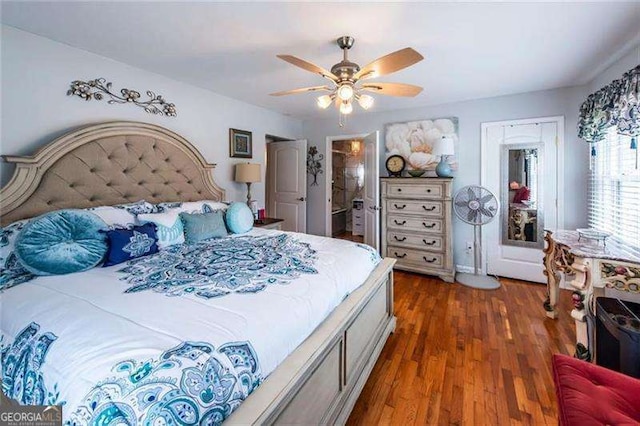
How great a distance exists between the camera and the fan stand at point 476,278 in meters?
3.38

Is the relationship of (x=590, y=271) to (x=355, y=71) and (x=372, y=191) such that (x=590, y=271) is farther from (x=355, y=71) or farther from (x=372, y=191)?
(x=372, y=191)

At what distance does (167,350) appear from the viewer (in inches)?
33.7

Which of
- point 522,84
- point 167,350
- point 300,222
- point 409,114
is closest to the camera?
point 167,350

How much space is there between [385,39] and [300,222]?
118 inches

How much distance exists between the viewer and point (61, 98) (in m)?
2.16

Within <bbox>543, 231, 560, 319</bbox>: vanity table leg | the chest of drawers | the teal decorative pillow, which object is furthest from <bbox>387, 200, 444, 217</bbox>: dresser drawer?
the teal decorative pillow

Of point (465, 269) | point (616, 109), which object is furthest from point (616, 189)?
point (465, 269)

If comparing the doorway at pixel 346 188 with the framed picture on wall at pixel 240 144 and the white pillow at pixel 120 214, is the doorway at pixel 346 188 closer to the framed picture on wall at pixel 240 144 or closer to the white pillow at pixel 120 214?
the framed picture on wall at pixel 240 144

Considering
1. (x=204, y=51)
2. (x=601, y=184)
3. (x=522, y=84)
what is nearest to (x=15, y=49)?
(x=204, y=51)

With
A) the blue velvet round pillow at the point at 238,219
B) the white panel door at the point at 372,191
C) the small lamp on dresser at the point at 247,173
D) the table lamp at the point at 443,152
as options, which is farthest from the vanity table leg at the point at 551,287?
the small lamp on dresser at the point at 247,173

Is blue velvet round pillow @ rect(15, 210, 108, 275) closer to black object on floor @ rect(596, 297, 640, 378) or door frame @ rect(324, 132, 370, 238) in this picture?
black object on floor @ rect(596, 297, 640, 378)

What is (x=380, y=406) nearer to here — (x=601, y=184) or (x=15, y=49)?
(x=601, y=184)

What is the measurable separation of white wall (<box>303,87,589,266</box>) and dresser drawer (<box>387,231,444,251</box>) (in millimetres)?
490

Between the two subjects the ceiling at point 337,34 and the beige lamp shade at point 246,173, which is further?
the beige lamp shade at point 246,173
